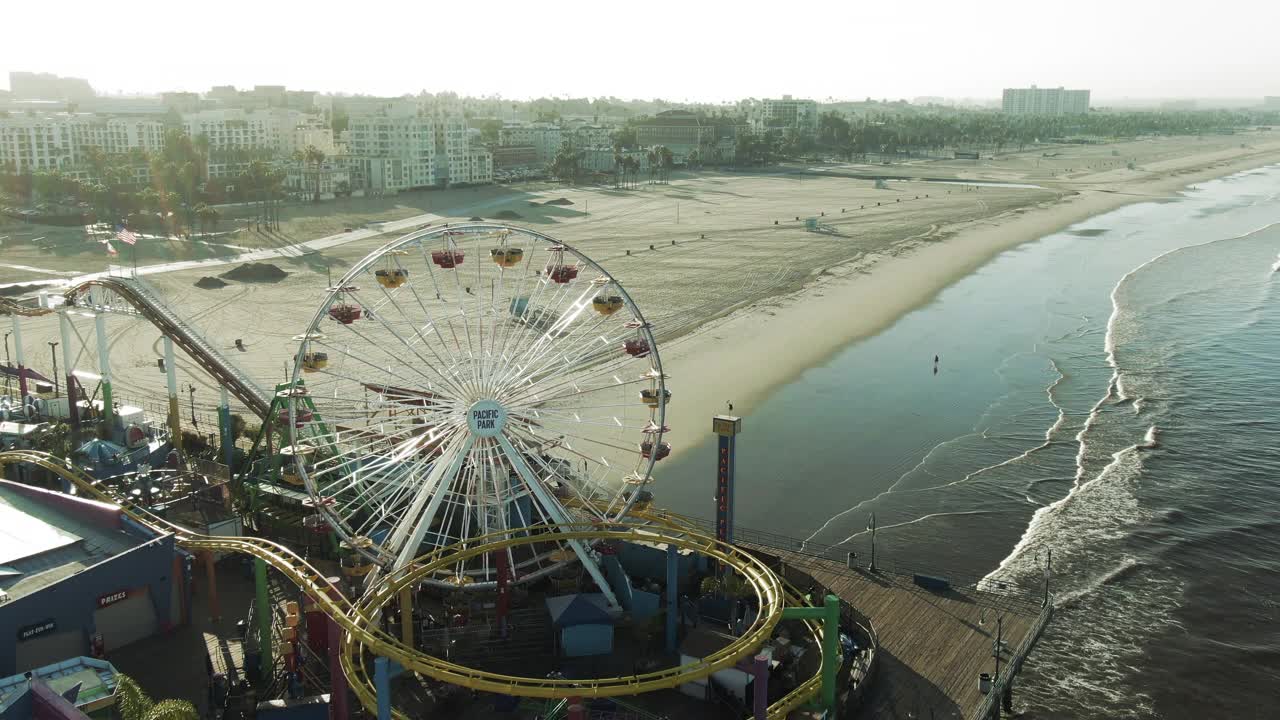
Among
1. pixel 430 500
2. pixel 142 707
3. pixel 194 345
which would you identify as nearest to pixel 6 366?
pixel 194 345

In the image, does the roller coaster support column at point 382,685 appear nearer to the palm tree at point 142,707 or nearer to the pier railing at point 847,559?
the palm tree at point 142,707

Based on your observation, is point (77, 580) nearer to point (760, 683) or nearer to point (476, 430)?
point (476, 430)

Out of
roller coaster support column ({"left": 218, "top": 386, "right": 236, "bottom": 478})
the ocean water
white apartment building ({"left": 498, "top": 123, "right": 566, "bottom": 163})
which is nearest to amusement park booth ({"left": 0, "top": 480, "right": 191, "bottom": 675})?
roller coaster support column ({"left": 218, "top": 386, "right": 236, "bottom": 478})

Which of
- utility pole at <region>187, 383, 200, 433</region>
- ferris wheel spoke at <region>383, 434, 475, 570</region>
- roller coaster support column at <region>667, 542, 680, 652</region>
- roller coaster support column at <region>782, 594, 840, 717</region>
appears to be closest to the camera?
roller coaster support column at <region>782, 594, 840, 717</region>

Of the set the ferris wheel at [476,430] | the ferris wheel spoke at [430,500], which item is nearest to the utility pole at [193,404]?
the ferris wheel at [476,430]

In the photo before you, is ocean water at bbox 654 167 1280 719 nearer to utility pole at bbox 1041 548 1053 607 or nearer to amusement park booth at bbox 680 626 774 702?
utility pole at bbox 1041 548 1053 607

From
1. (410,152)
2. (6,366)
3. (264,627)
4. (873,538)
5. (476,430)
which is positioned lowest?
(873,538)
